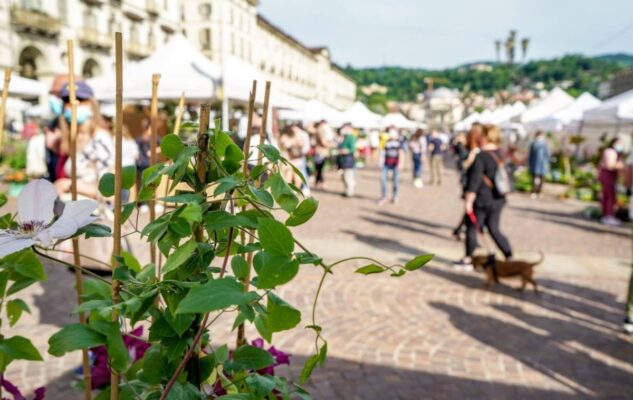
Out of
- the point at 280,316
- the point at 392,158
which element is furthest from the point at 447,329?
the point at 392,158

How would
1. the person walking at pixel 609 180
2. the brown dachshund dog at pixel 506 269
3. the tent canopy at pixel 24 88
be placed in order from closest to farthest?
the brown dachshund dog at pixel 506 269, the person walking at pixel 609 180, the tent canopy at pixel 24 88

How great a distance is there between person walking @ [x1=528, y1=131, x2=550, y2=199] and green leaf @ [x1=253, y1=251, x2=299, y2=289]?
13.3 m

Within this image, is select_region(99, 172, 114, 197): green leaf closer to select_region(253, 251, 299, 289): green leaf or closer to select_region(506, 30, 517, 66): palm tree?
select_region(253, 251, 299, 289): green leaf

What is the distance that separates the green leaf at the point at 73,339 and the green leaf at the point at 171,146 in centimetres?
31

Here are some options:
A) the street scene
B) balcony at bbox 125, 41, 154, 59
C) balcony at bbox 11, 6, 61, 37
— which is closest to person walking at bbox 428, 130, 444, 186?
the street scene

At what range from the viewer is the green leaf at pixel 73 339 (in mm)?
768

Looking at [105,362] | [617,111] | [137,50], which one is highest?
[137,50]

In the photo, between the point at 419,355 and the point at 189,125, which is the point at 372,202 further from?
the point at 189,125

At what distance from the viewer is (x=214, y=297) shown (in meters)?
0.66

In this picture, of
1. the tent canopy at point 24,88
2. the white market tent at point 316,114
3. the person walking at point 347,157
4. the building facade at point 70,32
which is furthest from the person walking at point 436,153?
the building facade at point 70,32

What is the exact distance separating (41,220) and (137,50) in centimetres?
4430

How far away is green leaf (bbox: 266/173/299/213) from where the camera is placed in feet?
2.55

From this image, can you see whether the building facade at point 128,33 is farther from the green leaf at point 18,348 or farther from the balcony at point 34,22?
the green leaf at point 18,348

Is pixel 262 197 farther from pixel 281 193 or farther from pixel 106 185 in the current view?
pixel 106 185
